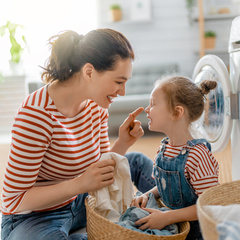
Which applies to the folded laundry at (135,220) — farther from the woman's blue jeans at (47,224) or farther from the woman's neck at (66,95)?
the woman's neck at (66,95)

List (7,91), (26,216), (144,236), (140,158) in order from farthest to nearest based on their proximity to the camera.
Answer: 1. (7,91)
2. (140,158)
3. (26,216)
4. (144,236)

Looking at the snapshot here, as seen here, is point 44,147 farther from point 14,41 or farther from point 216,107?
point 14,41

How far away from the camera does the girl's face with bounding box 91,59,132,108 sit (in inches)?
50.7

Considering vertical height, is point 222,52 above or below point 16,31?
below

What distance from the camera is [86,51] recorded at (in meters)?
1.28

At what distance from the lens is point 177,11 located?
4637 mm

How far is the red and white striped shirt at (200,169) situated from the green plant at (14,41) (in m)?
3.72

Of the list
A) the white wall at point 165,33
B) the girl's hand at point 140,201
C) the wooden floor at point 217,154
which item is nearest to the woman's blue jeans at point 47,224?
the girl's hand at point 140,201

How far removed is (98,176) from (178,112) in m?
0.38

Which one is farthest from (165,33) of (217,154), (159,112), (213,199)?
(213,199)

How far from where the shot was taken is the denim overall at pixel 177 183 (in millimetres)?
1264

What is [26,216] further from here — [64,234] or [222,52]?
[222,52]

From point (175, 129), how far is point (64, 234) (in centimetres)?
55

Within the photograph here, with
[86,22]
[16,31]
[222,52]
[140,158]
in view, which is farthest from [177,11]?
[140,158]
